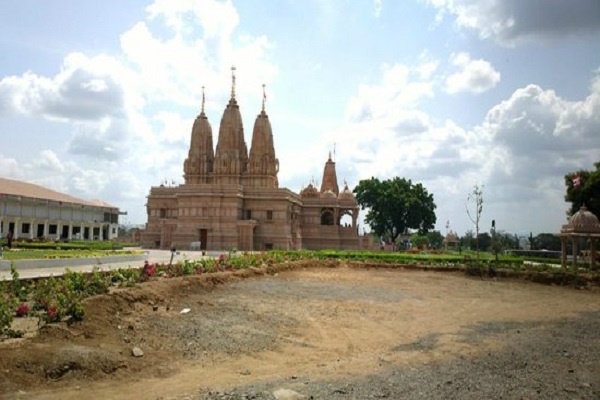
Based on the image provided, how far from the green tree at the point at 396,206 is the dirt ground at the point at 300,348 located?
51.1m

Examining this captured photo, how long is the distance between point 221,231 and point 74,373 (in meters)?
46.7

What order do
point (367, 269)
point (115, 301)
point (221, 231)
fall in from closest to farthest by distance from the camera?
point (115, 301), point (367, 269), point (221, 231)

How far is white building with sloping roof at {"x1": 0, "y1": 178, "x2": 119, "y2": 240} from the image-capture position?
220 feet

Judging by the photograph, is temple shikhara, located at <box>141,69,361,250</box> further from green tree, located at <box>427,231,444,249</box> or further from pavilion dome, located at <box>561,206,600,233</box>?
green tree, located at <box>427,231,444,249</box>

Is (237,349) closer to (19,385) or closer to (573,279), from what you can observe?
(19,385)

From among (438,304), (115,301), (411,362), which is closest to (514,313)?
(438,304)

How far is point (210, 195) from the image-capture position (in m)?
57.8

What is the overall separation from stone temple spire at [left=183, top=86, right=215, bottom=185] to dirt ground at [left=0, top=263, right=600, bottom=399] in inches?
1728

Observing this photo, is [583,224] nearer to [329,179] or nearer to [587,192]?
[587,192]

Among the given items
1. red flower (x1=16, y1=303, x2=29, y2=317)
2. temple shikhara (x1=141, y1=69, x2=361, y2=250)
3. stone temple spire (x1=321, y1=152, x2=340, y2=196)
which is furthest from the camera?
stone temple spire (x1=321, y1=152, x2=340, y2=196)

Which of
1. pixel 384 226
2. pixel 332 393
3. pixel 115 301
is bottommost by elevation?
pixel 332 393

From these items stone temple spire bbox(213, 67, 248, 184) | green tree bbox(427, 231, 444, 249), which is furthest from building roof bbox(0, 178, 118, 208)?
green tree bbox(427, 231, 444, 249)

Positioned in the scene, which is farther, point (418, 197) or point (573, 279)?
point (418, 197)

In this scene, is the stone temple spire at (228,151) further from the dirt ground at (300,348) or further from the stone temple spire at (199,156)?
the dirt ground at (300,348)
